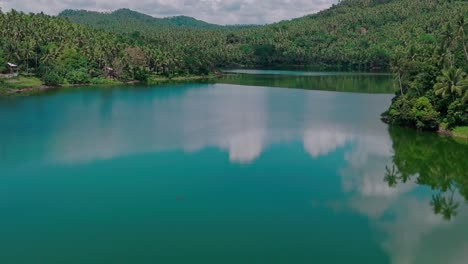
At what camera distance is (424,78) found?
5366 cm

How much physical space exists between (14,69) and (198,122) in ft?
166

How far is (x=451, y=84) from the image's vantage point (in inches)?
1891

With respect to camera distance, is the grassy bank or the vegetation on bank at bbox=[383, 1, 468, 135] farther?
the vegetation on bank at bbox=[383, 1, 468, 135]

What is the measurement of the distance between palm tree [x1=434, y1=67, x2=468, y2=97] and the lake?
493 centimetres

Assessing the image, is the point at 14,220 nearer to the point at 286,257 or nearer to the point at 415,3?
the point at 286,257

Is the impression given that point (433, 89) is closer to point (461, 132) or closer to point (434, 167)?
point (461, 132)

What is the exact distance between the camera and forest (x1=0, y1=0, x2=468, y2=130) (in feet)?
171

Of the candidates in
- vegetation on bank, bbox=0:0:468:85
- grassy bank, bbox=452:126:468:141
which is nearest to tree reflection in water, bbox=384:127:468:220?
grassy bank, bbox=452:126:468:141

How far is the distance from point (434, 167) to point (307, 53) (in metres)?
139

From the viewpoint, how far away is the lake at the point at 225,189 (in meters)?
24.0

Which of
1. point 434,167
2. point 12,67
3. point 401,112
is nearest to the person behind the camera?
point 434,167

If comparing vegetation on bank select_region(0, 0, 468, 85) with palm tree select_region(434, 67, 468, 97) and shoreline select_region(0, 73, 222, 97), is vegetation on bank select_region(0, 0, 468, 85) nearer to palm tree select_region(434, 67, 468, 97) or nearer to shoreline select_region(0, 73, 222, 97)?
shoreline select_region(0, 73, 222, 97)

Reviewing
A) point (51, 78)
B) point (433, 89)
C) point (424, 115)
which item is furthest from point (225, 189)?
point (51, 78)

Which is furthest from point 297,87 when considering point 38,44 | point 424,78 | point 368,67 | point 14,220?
point 14,220
